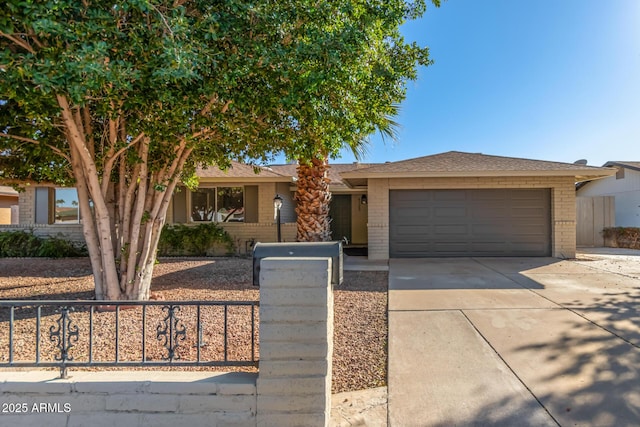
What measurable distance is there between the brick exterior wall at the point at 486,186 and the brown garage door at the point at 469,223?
0.62ft

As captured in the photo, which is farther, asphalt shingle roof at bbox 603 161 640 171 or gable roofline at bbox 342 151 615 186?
asphalt shingle roof at bbox 603 161 640 171

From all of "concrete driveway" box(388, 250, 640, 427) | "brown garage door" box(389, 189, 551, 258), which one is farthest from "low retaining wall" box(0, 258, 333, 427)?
"brown garage door" box(389, 189, 551, 258)

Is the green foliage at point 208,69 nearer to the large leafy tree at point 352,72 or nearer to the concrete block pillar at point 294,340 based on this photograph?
the large leafy tree at point 352,72

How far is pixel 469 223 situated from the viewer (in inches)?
450

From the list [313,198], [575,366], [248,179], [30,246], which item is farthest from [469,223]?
[30,246]

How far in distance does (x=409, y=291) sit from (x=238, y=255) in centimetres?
753

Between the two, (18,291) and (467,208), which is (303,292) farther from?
(467,208)

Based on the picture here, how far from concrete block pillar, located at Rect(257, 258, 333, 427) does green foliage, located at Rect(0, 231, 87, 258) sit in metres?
12.6

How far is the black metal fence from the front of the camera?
10.3 ft

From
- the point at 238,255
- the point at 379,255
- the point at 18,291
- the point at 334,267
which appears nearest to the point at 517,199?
the point at 379,255

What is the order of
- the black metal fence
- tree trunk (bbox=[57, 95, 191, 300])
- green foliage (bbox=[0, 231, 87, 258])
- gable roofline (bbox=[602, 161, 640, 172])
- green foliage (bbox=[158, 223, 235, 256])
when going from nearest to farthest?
the black metal fence < tree trunk (bbox=[57, 95, 191, 300]) < green foliage (bbox=[0, 231, 87, 258]) < green foliage (bbox=[158, 223, 235, 256]) < gable roofline (bbox=[602, 161, 640, 172])

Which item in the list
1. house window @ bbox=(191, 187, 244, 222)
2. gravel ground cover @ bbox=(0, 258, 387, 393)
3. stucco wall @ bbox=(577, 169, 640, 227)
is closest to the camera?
gravel ground cover @ bbox=(0, 258, 387, 393)

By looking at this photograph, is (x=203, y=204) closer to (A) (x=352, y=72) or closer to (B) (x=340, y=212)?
(B) (x=340, y=212)

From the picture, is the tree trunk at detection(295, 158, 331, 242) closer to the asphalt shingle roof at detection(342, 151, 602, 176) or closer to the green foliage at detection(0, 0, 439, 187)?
the asphalt shingle roof at detection(342, 151, 602, 176)
